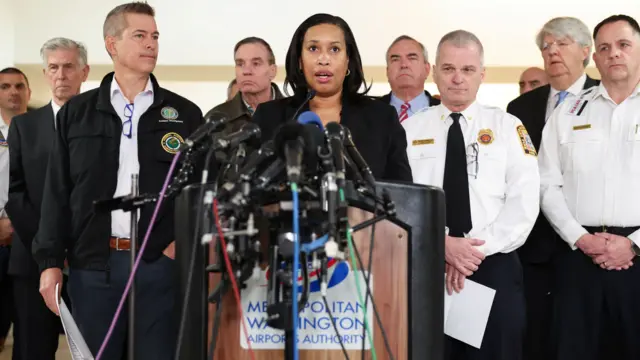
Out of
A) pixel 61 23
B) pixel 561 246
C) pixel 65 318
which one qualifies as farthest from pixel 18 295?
pixel 61 23

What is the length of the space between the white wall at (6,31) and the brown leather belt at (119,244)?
14.3 feet

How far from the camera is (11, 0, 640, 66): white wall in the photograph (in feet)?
21.4

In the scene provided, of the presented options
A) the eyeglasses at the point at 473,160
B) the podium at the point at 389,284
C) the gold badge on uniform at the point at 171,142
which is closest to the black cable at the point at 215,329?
the podium at the point at 389,284

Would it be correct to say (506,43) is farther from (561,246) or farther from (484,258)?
(484,258)

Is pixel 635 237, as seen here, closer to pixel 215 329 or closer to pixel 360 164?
pixel 360 164

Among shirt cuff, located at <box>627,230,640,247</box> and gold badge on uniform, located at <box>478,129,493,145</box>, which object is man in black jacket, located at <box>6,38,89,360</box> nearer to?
gold badge on uniform, located at <box>478,129,493,145</box>

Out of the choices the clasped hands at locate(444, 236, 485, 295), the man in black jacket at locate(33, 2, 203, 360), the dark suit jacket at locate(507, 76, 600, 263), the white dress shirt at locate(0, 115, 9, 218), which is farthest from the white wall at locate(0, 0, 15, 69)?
the clasped hands at locate(444, 236, 485, 295)

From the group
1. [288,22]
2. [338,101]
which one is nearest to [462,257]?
[338,101]

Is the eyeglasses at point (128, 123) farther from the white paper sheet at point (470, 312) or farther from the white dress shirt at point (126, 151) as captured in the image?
the white paper sheet at point (470, 312)

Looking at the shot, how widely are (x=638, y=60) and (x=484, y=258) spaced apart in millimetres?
1109

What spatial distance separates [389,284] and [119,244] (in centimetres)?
133

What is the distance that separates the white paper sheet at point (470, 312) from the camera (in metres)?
→ 2.97

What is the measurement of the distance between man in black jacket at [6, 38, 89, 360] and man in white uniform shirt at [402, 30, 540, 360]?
1728mm

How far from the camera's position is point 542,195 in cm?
339
